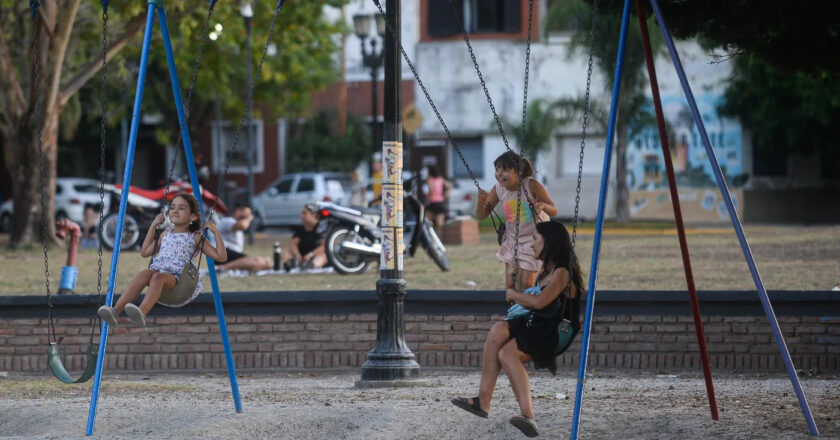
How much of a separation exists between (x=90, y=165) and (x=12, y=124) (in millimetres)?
27232

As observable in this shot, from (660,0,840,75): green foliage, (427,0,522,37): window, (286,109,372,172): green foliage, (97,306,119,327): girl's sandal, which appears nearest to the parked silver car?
(286,109,372,172): green foliage

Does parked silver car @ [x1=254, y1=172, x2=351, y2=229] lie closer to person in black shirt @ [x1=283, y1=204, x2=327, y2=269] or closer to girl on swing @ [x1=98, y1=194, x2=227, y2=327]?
person in black shirt @ [x1=283, y1=204, x2=327, y2=269]

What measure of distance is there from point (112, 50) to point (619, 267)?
10.4 m

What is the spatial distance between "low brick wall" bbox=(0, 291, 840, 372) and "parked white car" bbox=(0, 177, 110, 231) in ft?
101

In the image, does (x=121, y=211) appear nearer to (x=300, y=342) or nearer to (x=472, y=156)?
(x=300, y=342)

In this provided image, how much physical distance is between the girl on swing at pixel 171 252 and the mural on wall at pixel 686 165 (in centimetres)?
3041

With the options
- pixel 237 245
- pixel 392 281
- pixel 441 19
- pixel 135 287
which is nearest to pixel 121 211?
pixel 135 287

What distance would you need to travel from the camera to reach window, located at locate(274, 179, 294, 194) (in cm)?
4202

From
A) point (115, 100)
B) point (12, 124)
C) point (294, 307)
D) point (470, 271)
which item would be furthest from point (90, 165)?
point (294, 307)

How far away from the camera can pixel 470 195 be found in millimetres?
39750

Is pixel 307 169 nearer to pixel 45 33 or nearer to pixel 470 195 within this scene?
pixel 470 195

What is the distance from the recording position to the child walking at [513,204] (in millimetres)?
9664

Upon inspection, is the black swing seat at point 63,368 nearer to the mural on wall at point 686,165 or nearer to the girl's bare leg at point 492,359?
the girl's bare leg at point 492,359

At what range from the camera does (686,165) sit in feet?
133
